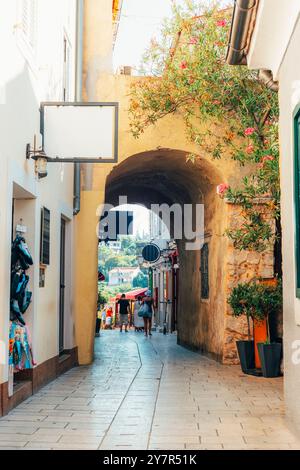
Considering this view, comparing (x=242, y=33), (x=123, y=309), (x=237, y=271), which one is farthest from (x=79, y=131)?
(x=123, y=309)

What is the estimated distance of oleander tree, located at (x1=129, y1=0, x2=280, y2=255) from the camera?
9805 mm

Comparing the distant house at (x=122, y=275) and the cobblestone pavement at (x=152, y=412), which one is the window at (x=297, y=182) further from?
the distant house at (x=122, y=275)

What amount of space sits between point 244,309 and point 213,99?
3428 millimetres

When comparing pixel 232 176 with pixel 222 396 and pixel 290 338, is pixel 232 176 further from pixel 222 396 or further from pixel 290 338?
pixel 290 338

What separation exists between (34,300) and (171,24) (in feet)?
17.6

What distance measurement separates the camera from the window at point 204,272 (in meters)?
13.2

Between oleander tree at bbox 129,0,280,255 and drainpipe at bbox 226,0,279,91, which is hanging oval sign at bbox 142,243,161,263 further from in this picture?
drainpipe at bbox 226,0,279,91

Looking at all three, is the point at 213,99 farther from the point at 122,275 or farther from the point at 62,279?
the point at 122,275

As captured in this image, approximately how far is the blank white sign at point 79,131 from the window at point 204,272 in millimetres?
5179

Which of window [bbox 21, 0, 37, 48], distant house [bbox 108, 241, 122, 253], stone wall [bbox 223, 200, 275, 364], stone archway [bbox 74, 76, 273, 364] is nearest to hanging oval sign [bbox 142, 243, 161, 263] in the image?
distant house [bbox 108, 241, 122, 253]

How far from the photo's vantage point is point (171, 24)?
10680mm

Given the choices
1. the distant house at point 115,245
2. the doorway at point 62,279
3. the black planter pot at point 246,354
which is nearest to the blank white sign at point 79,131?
the doorway at point 62,279

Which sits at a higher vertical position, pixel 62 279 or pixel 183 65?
pixel 183 65

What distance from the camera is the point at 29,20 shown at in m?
7.94
